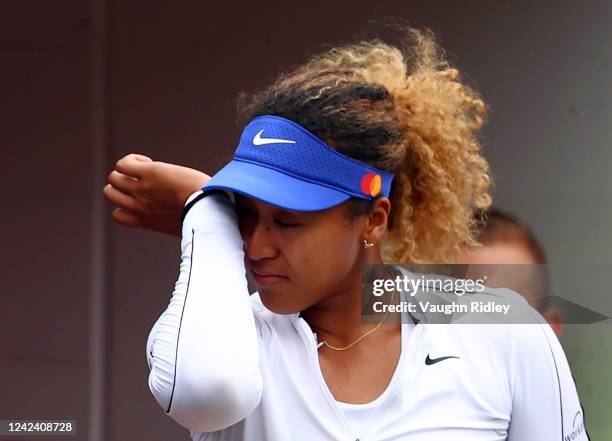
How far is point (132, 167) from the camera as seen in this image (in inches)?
62.4

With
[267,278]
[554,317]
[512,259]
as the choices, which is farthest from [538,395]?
[554,317]

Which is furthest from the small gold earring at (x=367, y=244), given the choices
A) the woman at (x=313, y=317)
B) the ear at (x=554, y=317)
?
the ear at (x=554, y=317)

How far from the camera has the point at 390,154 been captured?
5.34 feet

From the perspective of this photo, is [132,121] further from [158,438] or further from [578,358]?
[578,358]

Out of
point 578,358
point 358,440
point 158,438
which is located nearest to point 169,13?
point 158,438

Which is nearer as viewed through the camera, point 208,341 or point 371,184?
point 208,341

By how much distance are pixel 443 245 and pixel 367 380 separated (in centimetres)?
38

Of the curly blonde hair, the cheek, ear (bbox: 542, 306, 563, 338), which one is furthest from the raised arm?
ear (bbox: 542, 306, 563, 338)

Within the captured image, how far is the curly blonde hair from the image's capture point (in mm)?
1568

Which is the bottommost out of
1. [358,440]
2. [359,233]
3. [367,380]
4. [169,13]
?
[358,440]

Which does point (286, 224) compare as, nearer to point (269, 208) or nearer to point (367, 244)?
point (269, 208)

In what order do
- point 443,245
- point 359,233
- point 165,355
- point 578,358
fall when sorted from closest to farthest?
1. point 165,355
2. point 359,233
3. point 443,245
4. point 578,358

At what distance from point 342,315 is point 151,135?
2.16 metres

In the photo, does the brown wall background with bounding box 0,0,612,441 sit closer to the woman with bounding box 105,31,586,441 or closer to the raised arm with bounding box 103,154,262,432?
the woman with bounding box 105,31,586,441
